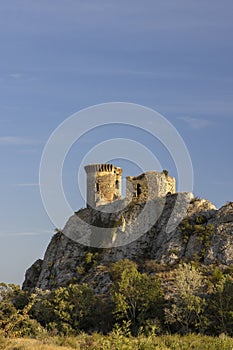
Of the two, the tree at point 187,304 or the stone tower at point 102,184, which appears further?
the stone tower at point 102,184

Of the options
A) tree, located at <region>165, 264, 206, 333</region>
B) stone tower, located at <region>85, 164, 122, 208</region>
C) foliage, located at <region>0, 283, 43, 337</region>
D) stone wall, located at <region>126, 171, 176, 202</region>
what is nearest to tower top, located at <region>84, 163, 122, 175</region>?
stone tower, located at <region>85, 164, 122, 208</region>

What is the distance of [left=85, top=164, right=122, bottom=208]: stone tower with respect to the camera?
9038cm

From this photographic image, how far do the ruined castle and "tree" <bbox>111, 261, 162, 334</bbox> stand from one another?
981 inches

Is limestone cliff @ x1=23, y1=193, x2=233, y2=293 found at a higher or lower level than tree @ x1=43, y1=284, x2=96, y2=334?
higher

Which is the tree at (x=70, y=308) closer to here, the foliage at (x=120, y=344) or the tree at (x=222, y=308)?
the foliage at (x=120, y=344)

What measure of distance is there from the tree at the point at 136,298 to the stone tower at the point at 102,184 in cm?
2600

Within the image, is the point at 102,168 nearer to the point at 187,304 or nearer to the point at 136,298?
the point at 136,298

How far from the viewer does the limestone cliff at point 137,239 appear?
251 ft

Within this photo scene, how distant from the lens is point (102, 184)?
3558 inches

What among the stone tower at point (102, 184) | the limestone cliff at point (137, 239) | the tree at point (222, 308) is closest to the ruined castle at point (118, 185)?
the stone tower at point (102, 184)

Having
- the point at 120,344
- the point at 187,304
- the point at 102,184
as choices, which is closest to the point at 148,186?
the point at 102,184

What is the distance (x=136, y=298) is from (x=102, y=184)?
30.6 m

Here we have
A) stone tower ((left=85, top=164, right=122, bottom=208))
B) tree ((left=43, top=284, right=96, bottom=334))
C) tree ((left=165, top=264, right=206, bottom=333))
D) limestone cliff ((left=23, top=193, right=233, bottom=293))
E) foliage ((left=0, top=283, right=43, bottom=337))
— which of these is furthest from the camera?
stone tower ((left=85, top=164, right=122, bottom=208))

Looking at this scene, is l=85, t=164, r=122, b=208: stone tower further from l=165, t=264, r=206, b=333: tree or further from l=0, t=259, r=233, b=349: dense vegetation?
l=165, t=264, r=206, b=333: tree
